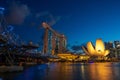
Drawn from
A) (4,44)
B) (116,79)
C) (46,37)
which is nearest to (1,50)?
(4,44)

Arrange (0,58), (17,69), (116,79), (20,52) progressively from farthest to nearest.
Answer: (20,52) → (0,58) → (17,69) → (116,79)

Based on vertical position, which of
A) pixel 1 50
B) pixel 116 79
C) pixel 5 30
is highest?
pixel 5 30

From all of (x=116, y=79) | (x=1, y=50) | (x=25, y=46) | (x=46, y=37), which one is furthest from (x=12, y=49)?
(x=46, y=37)

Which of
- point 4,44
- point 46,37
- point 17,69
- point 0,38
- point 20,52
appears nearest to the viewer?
point 17,69

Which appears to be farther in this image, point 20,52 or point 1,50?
point 20,52

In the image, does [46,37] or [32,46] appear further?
[46,37]

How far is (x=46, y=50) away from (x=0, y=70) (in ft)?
494

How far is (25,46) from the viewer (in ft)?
259

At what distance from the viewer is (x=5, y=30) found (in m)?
78.8

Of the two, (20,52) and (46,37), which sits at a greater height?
(46,37)

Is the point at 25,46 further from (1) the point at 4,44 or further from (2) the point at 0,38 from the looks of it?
(2) the point at 0,38

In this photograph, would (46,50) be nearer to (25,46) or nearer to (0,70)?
(25,46)

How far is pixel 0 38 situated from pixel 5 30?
18.9 meters

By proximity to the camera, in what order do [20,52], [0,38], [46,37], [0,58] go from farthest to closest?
[46,37] → [20,52] → [0,58] → [0,38]
